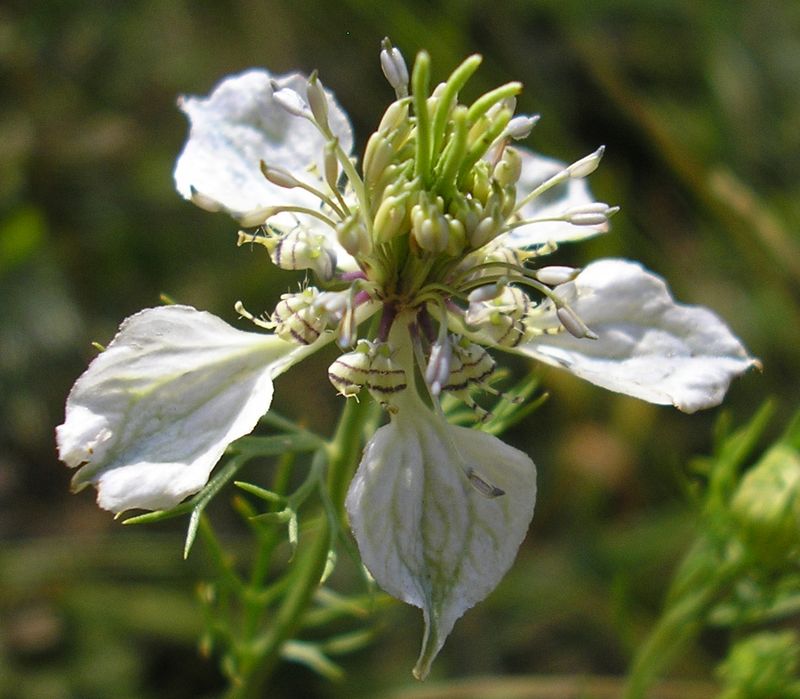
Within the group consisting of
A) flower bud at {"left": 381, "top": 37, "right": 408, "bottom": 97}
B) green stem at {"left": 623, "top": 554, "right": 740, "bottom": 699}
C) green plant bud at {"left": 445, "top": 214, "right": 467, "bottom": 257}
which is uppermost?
flower bud at {"left": 381, "top": 37, "right": 408, "bottom": 97}

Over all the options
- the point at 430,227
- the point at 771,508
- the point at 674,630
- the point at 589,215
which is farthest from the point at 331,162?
the point at 674,630

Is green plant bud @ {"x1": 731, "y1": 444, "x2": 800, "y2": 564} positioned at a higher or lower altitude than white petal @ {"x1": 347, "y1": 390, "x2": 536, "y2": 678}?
lower

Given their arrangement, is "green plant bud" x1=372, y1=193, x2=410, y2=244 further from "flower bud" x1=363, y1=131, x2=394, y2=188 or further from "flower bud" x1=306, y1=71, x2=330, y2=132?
"flower bud" x1=306, y1=71, x2=330, y2=132

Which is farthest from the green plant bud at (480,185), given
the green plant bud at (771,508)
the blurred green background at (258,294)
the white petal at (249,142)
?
the blurred green background at (258,294)

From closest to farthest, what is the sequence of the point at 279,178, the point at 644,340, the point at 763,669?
the point at 279,178
the point at 644,340
the point at 763,669

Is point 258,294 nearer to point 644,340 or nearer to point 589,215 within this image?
point 644,340

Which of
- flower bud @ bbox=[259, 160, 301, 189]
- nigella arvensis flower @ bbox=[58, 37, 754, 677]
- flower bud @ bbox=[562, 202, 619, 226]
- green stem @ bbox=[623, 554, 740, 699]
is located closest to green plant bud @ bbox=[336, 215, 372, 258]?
nigella arvensis flower @ bbox=[58, 37, 754, 677]
